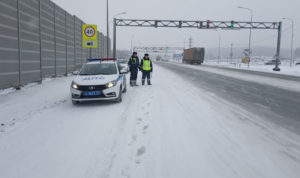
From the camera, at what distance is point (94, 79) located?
776 cm

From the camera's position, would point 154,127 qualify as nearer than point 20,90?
Yes

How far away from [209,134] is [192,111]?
2.03 m

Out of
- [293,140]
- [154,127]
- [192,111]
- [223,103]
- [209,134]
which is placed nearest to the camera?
[293,140]

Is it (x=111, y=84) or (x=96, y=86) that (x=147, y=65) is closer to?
(x=111, y=84)

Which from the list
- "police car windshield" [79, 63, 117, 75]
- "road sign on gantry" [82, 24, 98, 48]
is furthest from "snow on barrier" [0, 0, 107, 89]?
"police car windshield" [79, 63, 117, 75]

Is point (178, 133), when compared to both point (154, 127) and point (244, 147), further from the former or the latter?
point (244, 147)

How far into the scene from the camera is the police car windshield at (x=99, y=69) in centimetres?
867

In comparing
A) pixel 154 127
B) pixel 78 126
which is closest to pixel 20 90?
pixel 78 126

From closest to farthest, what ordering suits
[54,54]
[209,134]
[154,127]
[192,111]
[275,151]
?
[275,151], [209,134], [154,127], [192,111], [54,54]

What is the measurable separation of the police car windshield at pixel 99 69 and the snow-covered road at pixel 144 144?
1.91 metres

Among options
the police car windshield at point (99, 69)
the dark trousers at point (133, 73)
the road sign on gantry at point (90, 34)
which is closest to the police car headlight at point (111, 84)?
the police car windshield at point (99, 69)

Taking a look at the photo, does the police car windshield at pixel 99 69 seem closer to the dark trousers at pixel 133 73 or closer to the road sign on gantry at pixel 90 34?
the dark trousers at pixel 133 73

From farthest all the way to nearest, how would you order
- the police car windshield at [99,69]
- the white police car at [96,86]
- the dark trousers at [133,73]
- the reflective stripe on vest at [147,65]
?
1. the reflective stripe on vest at [147,65]
2. the dark trousers at [133,73]
3. the police car windshield at [99,69]
4. the white police car at [96,86]

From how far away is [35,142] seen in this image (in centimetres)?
450
